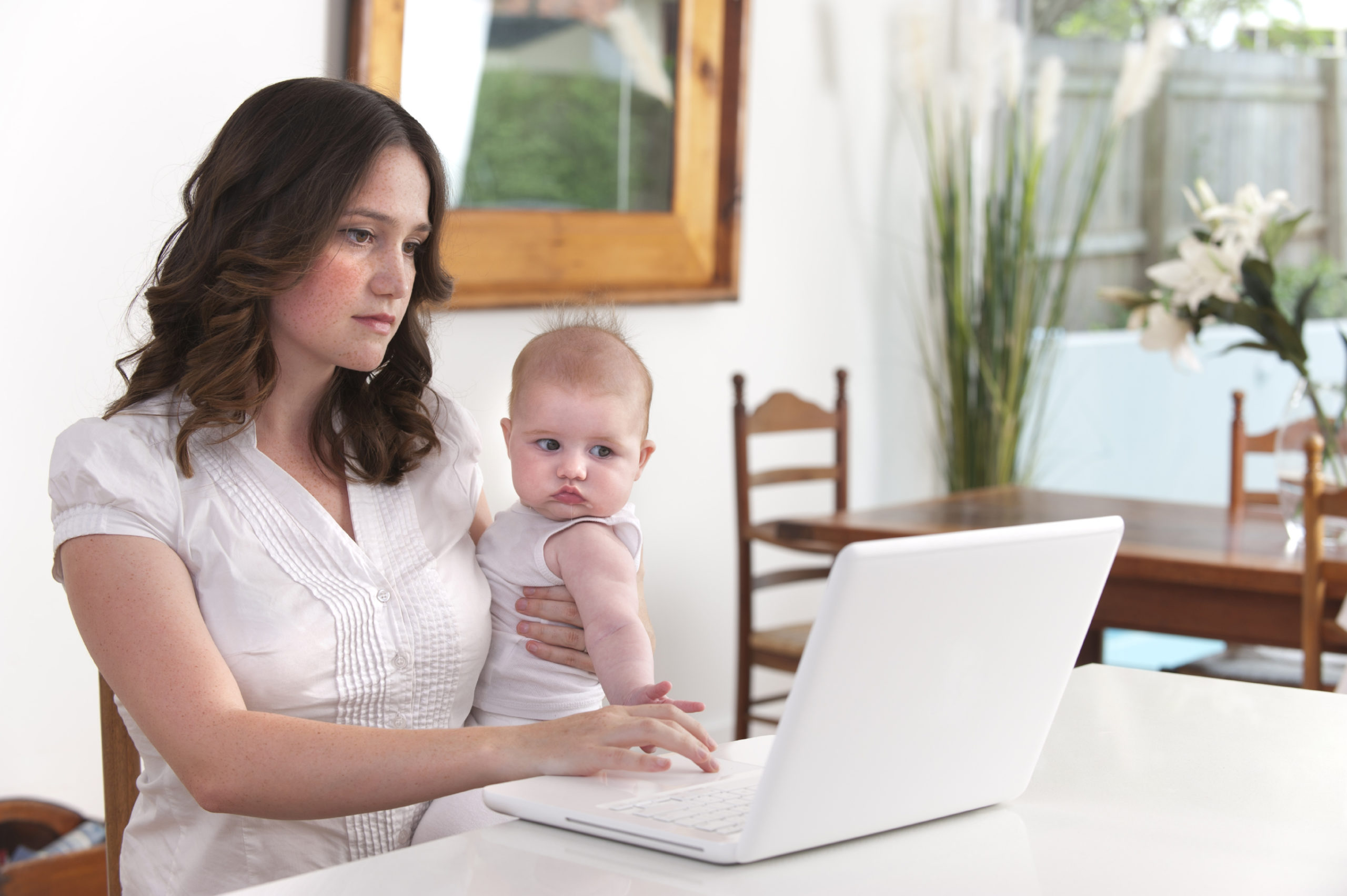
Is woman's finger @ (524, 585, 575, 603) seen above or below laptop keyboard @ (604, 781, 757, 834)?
above

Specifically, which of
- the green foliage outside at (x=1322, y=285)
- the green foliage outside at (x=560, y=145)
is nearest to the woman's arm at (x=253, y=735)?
the green foliage outside at (x=560, y=145)

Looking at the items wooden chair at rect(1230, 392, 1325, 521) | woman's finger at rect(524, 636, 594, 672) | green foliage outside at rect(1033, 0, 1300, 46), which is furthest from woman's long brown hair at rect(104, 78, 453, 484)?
green foliage outside at rect(1033, 0, 1300, 46)

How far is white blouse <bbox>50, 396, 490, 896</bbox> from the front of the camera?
117 cm

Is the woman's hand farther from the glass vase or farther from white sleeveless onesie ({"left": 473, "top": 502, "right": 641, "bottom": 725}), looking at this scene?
the glass vase

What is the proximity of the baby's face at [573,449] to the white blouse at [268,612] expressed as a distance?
0.14m

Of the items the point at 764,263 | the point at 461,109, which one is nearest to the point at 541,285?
the point at 461,109

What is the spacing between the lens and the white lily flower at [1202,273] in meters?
2.40

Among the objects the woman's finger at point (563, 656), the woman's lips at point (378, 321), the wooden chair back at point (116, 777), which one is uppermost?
the woman's lips at point (378, 321)

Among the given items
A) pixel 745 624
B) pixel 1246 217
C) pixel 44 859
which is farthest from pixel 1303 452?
pixel 44 859

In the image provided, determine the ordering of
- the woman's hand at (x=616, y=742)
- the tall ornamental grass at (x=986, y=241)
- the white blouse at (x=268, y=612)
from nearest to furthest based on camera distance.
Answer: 1. the woman's hand at (x=616, y=742)
2. the white blouse at (x=268, y=612)
3. the tall ornamental grass at (x=986, y=241)

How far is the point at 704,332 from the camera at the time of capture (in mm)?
3299

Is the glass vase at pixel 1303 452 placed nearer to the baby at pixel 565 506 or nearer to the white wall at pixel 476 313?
the white wall at pixel 476 313

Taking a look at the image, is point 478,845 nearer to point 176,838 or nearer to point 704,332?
point 176,838

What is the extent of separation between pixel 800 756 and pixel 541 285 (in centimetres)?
211
